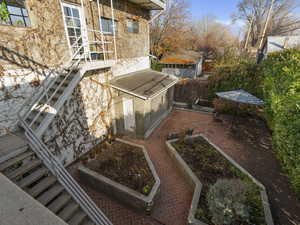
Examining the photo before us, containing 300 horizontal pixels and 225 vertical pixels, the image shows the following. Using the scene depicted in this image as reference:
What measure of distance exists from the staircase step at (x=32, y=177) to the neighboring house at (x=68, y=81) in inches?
0.9

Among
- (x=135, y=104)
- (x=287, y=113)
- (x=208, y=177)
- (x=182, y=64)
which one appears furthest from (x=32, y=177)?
(x=182, y=64)

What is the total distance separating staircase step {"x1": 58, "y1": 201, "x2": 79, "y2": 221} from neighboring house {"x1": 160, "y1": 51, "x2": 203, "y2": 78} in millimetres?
24135

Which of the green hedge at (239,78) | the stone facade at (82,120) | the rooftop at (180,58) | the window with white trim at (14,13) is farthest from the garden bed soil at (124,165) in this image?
the rooftop at (180,58)

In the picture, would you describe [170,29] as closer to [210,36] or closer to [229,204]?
[210,36]

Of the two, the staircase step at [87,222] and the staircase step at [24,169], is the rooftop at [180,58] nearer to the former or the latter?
the staircase step at [24,169]

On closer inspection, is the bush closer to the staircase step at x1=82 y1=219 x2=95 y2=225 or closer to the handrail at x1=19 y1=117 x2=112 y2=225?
the handrail at x1=19 y1=117 x2=112 y2=225

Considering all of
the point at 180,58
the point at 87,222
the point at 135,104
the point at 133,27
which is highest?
the point at 133,27

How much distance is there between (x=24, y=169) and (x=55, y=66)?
3935 millimetres

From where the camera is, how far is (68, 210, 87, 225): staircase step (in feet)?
11.4

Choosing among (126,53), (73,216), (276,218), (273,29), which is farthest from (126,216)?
(273,29)

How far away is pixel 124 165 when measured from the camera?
6.07 meters

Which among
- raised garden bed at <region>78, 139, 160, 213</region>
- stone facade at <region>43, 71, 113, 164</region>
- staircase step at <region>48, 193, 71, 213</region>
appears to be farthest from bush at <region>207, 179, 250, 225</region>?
stone facade at <region>43, 71, 113, 164</region>

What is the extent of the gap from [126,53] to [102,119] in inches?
176

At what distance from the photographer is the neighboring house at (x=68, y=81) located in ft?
14.1
